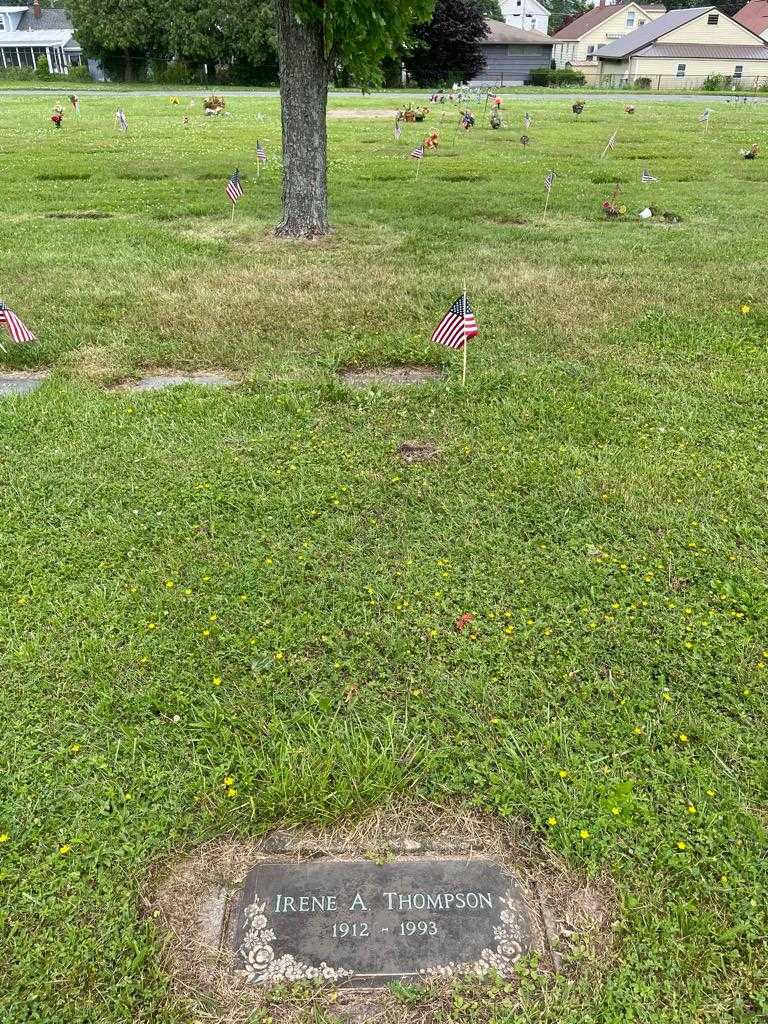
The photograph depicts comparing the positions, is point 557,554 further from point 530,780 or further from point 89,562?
point 89,562

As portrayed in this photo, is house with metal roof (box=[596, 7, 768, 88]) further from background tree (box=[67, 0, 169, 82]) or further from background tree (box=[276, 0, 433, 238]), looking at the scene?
background tree (box=[276, 0, 433, 238])

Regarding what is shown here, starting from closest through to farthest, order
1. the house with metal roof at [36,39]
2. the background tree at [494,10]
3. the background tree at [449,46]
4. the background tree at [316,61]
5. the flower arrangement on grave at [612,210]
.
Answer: the background tree at [316,61] < the flower arrangement on grave at [612,210] < the background tree at [449,46] < the house with metal roof at [36,39] < the background tree at [494,10]

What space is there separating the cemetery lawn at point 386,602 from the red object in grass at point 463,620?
0.15 feet

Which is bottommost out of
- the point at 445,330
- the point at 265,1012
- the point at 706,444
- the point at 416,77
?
the point at 265,1012

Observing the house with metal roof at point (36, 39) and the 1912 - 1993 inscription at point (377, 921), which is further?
the house with metal roof at point (36, 39)

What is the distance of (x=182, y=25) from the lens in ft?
144

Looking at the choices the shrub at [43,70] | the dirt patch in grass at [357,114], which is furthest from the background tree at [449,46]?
the shrub at [43,70]

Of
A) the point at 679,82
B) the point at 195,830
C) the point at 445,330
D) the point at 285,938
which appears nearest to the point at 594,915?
the point at 285,938

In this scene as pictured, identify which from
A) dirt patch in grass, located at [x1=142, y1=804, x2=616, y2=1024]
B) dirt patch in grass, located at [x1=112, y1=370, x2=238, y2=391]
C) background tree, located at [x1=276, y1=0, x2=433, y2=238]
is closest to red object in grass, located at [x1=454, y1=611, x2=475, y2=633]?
dirt patch in grass, located at [x1=142, y1=804, x2=616, y2=1024]

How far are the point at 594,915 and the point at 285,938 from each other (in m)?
0.95

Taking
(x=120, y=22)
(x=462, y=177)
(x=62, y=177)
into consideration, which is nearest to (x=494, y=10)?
(x=120, y=22)

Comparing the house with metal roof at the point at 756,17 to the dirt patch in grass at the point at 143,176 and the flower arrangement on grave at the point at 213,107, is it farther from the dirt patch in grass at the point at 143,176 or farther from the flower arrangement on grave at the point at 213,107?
the dirt patch in grass at the point at 143,176

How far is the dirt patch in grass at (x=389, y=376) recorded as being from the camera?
5875 mm

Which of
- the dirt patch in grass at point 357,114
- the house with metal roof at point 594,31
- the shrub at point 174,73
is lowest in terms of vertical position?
the dirt patch in grass at point 357,114
